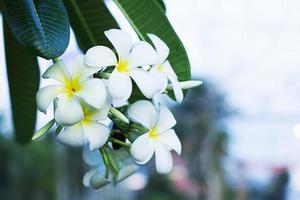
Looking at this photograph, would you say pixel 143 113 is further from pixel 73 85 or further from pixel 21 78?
pixel 21 78

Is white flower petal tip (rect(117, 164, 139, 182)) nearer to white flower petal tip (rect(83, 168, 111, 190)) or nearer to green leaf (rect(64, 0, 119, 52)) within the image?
white flower petal tip (rect(83, 168, 111, 190))

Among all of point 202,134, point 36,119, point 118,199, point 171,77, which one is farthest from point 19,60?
point 118,199

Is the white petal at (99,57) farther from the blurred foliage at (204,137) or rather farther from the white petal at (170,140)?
the blurred foliage at (204,137)

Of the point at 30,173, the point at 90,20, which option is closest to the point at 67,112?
the point at 90,20

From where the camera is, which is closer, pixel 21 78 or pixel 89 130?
pixel 89 130

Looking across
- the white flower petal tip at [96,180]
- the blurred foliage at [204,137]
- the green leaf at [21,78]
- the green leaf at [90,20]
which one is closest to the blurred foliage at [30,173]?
the blurred foliage at [204,137]

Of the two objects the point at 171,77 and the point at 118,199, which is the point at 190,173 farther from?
the point at 171,77
